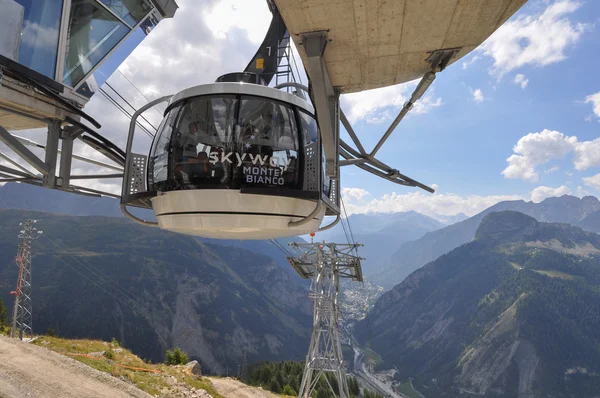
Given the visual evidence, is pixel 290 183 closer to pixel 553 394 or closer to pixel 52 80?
pixel 52 80

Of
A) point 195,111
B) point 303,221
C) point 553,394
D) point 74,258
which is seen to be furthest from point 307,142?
point 74,258

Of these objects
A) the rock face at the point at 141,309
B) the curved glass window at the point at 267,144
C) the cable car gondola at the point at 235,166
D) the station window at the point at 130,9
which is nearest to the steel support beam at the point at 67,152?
the station window at the point at 130,9

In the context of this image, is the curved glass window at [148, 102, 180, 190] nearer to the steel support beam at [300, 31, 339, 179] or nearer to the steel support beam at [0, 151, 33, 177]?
the steel support beam at [300, 31, 339, 179]

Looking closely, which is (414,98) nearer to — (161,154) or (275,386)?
(161,154)

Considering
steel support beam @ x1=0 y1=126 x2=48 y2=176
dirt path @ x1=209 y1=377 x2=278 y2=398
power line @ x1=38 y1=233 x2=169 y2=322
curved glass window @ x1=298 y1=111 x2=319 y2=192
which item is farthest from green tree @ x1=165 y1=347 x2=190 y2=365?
power line @ x1=38 y1=233 x2=169 y2=322

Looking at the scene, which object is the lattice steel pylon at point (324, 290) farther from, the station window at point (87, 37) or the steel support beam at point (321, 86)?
the steel support beam at point (321, 86)
